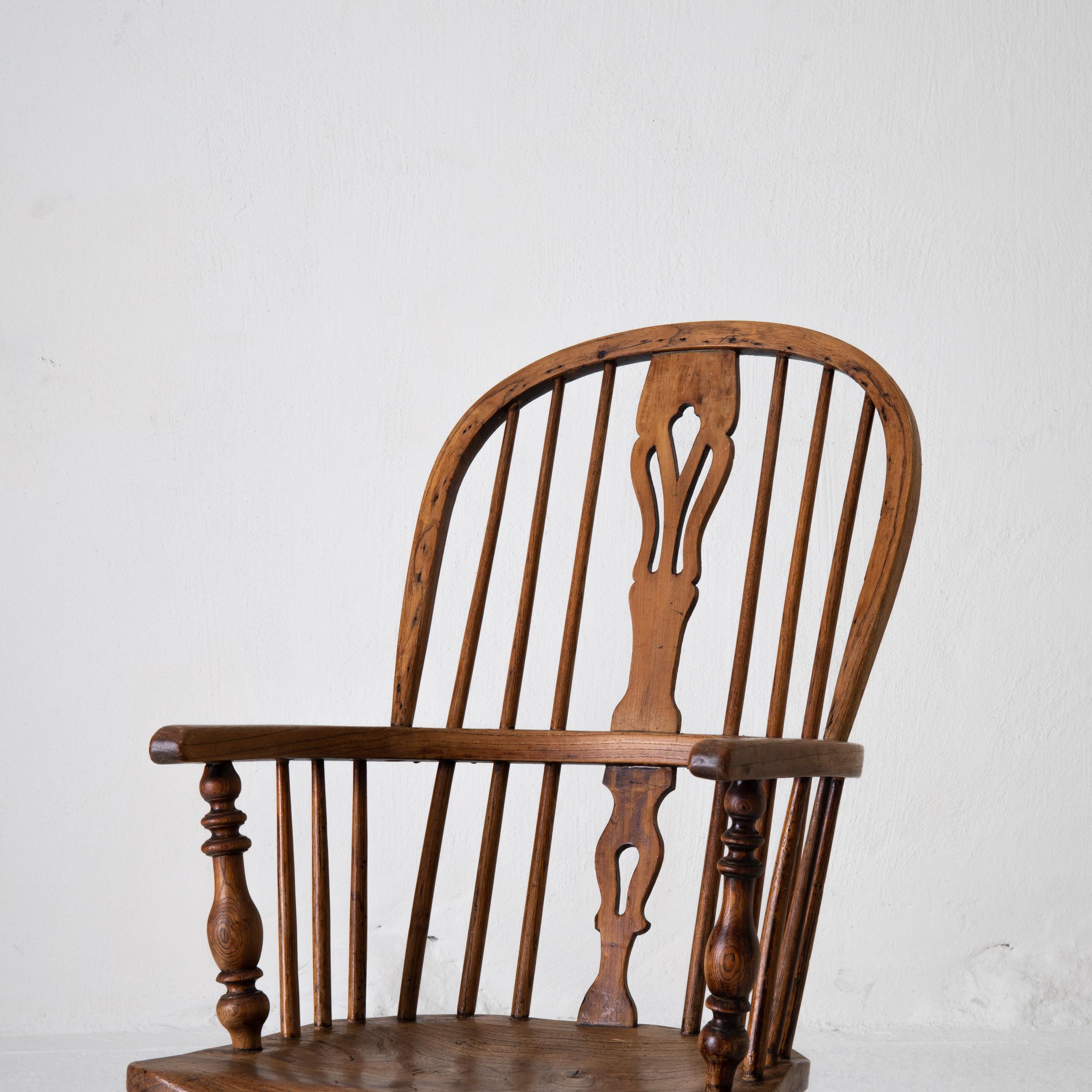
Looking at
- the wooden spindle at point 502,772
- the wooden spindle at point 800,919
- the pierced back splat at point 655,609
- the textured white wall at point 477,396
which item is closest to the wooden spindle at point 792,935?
the wooden spindle at point 800,919

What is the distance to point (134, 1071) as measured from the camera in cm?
100

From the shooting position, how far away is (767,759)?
91cm

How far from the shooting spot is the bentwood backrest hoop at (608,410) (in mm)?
1259

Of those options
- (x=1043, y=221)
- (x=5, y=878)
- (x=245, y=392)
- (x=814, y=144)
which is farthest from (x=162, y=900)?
(x=1043, y=221)

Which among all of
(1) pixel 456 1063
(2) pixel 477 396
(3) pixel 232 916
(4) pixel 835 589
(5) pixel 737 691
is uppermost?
(2) pixel 477 396

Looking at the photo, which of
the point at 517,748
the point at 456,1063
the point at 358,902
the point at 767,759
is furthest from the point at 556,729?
the point at 767,759

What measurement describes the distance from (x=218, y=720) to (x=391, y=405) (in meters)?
0.64

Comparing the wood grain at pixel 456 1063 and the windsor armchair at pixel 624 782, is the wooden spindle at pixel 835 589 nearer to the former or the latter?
the windsor armchair at pixel 624 782

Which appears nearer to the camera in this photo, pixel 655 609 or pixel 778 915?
pixel 778 915

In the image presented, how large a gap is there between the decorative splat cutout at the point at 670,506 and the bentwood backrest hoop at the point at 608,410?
0.03 m

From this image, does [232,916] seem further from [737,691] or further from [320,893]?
[737,691]

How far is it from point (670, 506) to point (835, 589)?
25 centimetres

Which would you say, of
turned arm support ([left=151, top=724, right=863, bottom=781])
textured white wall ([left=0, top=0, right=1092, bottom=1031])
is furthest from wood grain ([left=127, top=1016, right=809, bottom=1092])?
textured white wall ([left=0, top=0, right=1092, bottom=1031])

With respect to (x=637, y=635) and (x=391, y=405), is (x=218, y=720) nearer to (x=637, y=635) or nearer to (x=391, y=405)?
(x=391, y=405)
